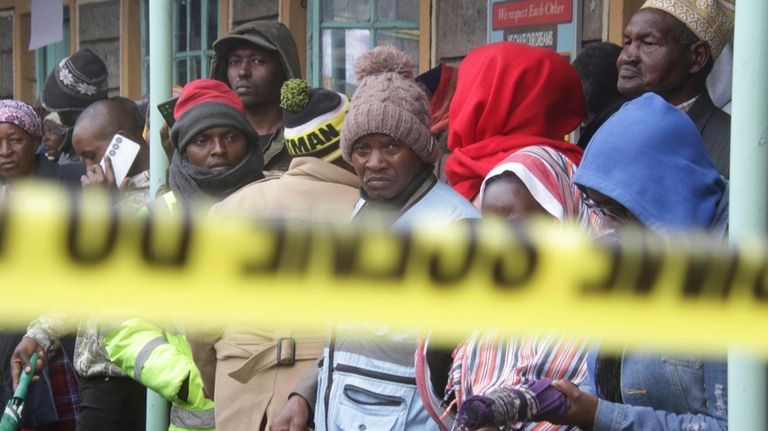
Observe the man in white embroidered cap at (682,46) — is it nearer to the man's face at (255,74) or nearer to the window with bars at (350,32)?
the man's face at (255,74)

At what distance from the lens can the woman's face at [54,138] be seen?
256 inches

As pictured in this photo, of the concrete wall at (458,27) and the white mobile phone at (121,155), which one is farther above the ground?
the concrete wall at (458,27)

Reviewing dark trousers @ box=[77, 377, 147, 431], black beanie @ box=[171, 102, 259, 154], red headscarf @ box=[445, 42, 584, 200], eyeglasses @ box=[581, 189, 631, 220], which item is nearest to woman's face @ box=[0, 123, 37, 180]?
dark trousers @ box=[77, 377, 147, 431]

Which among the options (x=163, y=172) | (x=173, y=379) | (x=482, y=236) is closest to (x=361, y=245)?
(x=482, y=236)

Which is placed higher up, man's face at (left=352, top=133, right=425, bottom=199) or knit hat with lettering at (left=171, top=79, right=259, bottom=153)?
knit hat with lettering at (left=171, top=79, right=259, bottom=153)

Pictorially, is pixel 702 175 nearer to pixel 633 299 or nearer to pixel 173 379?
pixel 633 299

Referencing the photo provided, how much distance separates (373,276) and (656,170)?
4.54 feet

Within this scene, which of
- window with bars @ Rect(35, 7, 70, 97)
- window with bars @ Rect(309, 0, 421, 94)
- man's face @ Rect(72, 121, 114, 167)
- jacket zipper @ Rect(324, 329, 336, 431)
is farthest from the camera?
window with bars @ Rect(35, 7, 70, 97)

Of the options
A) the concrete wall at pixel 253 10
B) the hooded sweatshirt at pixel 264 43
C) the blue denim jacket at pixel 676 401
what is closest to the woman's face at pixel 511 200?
the blue denim jacket at pixel 676 401

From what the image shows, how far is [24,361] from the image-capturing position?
169 inches

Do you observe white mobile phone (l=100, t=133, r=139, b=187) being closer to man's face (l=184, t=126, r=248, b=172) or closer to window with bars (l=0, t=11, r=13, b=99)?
man's face (l=184, t=126, r=248, b=172)

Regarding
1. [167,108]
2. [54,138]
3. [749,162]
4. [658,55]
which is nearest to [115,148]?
[167,108]

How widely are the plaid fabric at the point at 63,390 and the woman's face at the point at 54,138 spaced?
2133 mm

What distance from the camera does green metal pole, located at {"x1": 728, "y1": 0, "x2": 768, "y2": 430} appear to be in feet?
6.59
